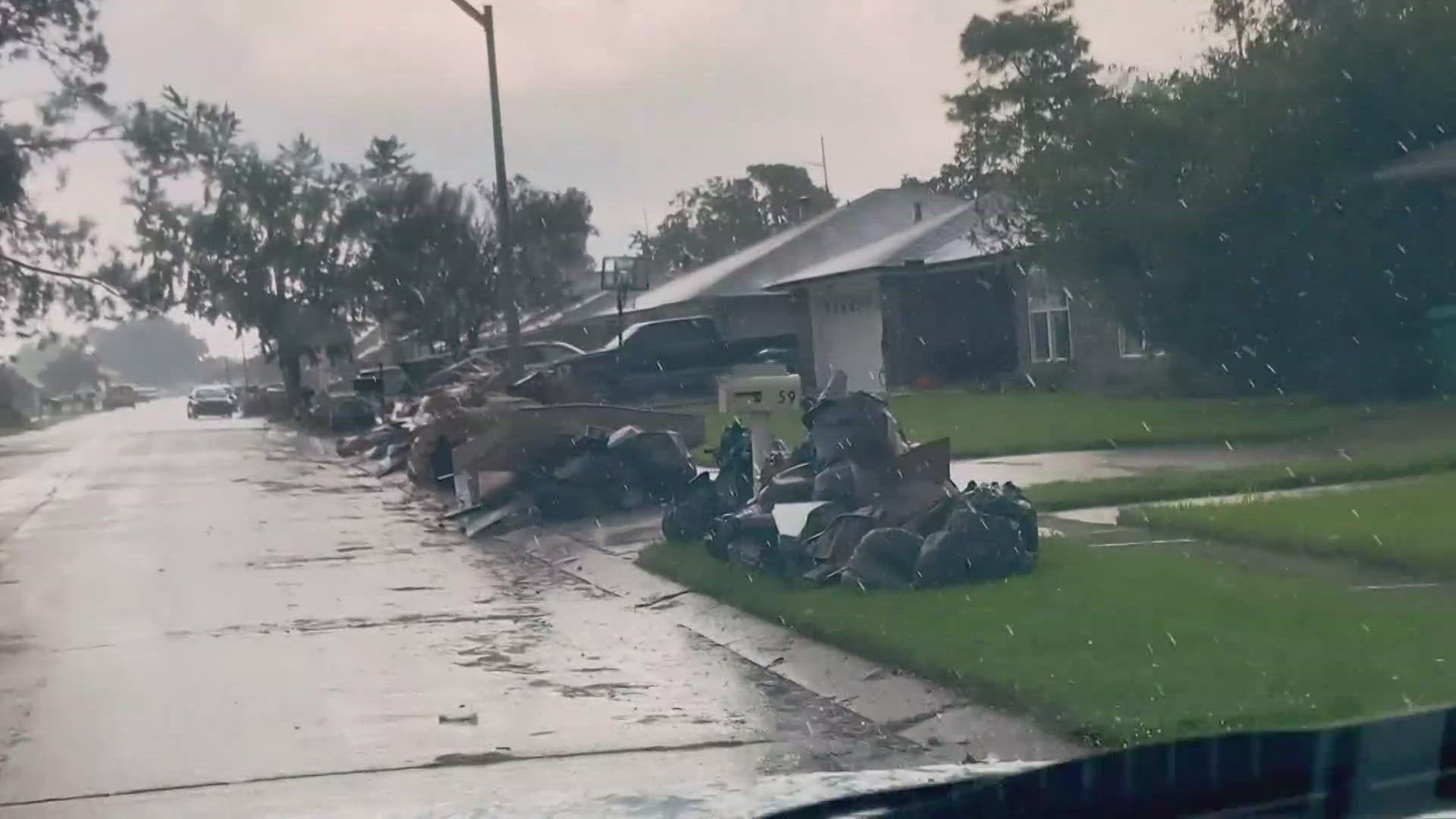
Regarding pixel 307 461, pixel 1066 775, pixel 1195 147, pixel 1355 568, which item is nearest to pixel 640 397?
pixel 307 461

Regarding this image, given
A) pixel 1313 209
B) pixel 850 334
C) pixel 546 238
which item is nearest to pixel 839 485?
pixel 1313 209

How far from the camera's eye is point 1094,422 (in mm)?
25750

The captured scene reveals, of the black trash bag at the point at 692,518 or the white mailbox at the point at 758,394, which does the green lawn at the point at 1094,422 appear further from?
the white mailbox at the point at 758,394

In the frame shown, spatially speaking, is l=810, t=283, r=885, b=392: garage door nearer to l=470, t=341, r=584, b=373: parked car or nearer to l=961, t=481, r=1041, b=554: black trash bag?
l=470, t=341, r=584, b=373: parked car

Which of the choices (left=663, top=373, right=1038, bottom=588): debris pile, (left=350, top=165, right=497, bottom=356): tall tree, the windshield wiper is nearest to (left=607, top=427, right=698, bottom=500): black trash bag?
(left=663, top=373, right=1038, bottom=588): debris pile

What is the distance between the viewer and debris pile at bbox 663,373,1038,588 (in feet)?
38.4

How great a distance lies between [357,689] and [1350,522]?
6825mm

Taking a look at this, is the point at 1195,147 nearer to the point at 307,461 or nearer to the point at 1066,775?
the point at 307,461

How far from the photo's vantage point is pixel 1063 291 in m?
36.7

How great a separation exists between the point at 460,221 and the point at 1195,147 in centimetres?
3723

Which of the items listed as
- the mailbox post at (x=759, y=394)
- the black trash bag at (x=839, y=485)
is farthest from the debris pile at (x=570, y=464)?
the black trash bag at (x=839, y=485)

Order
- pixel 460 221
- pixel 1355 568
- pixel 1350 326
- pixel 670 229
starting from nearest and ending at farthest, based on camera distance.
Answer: pixel 1355 568 < pixel 1350 326 < pixel 460 221 < pixel 670 229

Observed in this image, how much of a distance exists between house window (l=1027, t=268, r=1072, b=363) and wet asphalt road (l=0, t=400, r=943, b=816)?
2246 centimetres

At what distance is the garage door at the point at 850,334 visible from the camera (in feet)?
150
